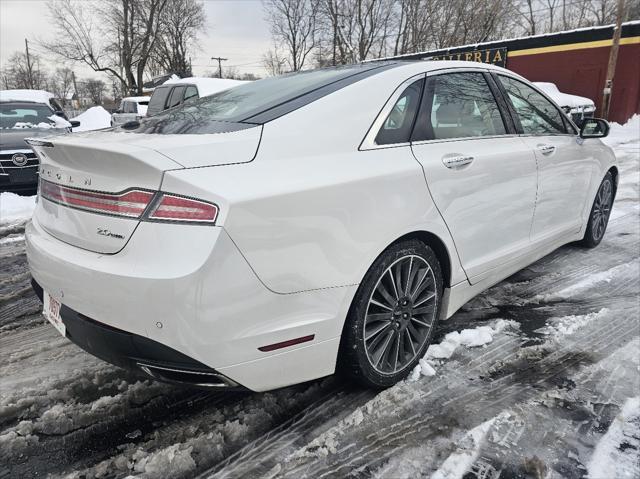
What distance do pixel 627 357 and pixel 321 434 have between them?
1871mm

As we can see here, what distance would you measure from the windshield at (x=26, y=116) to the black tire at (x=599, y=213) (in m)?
8.45

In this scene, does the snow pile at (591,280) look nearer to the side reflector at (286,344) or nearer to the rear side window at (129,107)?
the side reflector at (286,344)

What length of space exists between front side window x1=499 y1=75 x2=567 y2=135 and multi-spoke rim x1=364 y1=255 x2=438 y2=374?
1.50m

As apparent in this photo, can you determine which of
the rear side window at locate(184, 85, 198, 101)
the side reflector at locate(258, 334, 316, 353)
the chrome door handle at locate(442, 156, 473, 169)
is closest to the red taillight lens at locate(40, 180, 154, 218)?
the side reflector at locate(258, 334, 316, 353)

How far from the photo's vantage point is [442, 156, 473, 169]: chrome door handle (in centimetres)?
245

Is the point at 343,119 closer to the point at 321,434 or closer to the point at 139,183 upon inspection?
the point at 139,183

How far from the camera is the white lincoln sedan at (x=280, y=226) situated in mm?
1668

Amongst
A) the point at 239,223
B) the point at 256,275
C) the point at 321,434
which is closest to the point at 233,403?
the point at 321,434

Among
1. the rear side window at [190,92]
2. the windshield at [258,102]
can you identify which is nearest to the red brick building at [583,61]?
the rear side window at [190,92]

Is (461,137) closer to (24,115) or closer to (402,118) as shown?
(402,118)

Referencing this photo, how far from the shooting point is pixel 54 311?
2.11 m

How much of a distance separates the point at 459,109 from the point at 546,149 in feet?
3.00

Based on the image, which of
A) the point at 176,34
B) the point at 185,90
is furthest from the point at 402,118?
the point at 176,34

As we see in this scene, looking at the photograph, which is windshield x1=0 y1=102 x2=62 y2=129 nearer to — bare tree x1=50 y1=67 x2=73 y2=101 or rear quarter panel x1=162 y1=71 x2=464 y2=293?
rear quarter panel x1=162 y1=71 x2=464 y2=293
